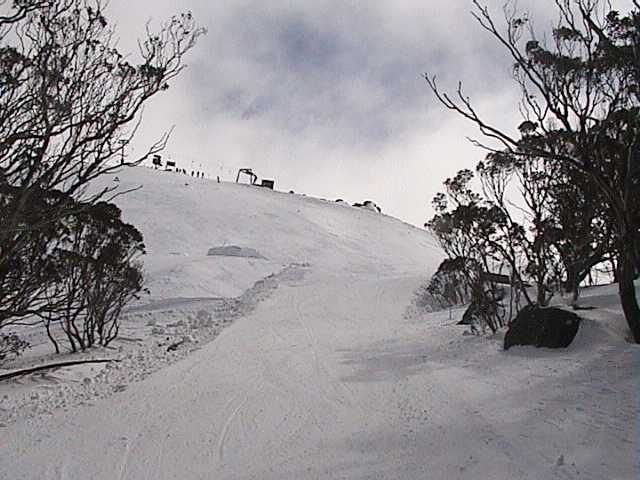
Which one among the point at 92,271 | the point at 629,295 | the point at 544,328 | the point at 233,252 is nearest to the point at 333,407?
the point at 544,328

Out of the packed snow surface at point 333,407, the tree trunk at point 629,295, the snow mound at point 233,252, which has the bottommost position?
the packed snow surface at point 333,407

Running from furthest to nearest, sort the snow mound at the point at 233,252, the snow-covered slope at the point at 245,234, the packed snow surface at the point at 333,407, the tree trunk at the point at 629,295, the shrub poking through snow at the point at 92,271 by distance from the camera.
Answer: the snow mound at the point at 233,252
the snow-covered slope at the point at 245,234
the shrub poking through snow at the point at 92,271
the tree trunk at the point at 629,295
the packed snow surface at the point at 333,407

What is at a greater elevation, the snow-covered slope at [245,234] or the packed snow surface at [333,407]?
the snow-covered slope at [245,234]

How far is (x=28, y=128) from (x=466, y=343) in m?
8.86

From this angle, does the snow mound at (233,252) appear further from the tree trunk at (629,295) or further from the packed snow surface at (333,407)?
the tree trunk at (629,295)

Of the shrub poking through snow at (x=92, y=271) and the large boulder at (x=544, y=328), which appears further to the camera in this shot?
the shrub poking through snow at (x=92, y=271)

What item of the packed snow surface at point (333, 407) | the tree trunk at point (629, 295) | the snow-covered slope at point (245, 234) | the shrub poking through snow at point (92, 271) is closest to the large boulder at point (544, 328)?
the packed snow surface at point (333, 407)

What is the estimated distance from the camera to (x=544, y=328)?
10.1 metres

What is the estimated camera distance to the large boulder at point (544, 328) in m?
9.88

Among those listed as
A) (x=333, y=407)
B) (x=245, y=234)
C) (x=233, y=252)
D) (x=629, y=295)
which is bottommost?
(x=333, y=407)

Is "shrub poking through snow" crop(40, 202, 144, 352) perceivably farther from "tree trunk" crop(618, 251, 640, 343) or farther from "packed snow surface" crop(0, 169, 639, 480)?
"tree trunk" crop(618, 251, 640, 343)

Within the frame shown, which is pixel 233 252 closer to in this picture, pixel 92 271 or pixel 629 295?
pixel 92 271

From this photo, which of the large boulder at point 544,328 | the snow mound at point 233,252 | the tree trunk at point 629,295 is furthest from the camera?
the snow mound at point 233,252

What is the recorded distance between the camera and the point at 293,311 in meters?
20.8
